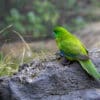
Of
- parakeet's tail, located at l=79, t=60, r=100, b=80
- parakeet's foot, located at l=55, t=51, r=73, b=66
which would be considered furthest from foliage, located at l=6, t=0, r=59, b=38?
parakeet's tail, located at l=79, t=60, r=100, b=80

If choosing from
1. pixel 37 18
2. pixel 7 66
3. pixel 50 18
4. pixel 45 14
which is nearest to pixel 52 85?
pixel 7 66

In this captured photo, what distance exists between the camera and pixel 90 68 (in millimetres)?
4535

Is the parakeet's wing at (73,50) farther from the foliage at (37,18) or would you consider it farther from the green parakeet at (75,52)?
the foliage at (37,18)

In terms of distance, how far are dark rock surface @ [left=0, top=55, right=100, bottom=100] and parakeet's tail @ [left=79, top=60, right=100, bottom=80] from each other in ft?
0.32

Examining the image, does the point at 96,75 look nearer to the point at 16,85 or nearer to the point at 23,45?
the point at 16,85

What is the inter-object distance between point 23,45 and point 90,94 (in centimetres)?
149

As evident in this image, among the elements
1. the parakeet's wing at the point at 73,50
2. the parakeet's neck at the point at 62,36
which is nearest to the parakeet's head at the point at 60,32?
the parakeet's neck at the point at 62,36

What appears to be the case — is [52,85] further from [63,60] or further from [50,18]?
[50,18]

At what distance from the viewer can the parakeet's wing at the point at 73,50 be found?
4.60m

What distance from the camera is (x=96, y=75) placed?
4500 millimetres

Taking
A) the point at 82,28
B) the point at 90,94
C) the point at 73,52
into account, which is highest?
the point at 73,52

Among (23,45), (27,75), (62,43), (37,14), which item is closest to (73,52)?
(62,43)

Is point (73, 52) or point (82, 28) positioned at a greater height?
point (73, 52)

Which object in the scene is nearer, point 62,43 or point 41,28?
point 62,43
